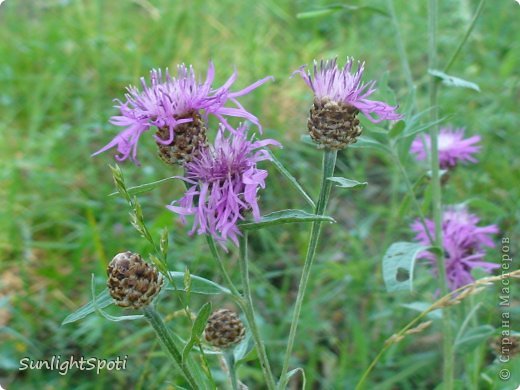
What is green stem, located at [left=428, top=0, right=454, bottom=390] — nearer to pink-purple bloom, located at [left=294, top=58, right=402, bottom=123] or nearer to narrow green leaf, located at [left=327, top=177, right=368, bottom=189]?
pink-purple bloom, located at [left=294, top=58, right=402, bottom=123]

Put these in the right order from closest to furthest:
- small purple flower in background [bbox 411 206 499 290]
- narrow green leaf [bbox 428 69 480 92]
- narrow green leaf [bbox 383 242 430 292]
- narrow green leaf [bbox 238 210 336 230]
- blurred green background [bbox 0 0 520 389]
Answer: narrow green leaf [bbox 238 210 336 230]
narrow green leaf [bbox 383 242 430 292]
narrow green leaf [bbox 428 69 480 92]
small purple flower in background [bbox 411 206 499 290]
blurred green background [bbox 0 0 520 389]

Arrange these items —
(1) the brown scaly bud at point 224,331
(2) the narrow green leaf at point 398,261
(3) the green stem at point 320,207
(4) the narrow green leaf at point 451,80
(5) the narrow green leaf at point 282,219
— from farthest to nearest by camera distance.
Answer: (4) the narrow green leaf at point 451,80, (2) the narrow green leaf at point 398,261, (1) the brown scaly bud at point 224,331, (3) the green stem at point 320,207, (5) the narrow green leaf at point 282,219

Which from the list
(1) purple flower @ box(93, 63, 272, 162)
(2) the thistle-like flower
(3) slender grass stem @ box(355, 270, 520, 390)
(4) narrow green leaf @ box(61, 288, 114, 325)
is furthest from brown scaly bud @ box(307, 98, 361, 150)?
(4) narrow green leaf @ box(61, 288, 114, 325)

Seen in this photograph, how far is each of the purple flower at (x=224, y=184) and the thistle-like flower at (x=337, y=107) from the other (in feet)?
0.34

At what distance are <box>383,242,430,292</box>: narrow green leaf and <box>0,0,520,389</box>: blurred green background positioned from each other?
0.24m

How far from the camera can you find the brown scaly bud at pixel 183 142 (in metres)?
1.05

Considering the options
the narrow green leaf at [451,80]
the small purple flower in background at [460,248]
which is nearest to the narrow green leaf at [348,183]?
the narrow green leaf at [451,80]

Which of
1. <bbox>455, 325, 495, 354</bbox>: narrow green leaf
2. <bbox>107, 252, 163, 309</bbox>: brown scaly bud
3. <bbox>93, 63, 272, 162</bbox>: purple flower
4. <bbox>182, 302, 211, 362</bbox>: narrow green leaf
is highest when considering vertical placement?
<bbox>93, 63, 272, 162</bbox>: purple flower

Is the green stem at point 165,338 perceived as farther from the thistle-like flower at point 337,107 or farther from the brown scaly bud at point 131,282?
the thistle-like flower at point 337,107

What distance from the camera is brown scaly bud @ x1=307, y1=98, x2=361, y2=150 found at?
108cm

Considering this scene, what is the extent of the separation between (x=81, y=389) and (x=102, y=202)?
81cm

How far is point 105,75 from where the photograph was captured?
10.1 feet

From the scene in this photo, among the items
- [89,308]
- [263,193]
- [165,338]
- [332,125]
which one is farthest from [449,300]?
[263,193]

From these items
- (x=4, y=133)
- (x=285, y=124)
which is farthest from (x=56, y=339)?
(x=285, y=124)
